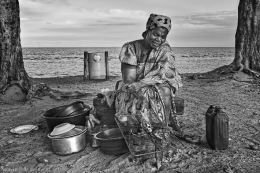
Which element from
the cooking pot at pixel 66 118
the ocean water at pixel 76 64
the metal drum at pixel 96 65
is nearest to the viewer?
the cooking pot at pixel 66 118

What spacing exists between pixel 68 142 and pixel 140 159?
43.9 inches

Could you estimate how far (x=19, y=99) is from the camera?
7.21 metres

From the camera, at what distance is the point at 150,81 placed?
13.0 ft

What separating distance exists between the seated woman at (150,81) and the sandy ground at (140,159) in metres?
0.66

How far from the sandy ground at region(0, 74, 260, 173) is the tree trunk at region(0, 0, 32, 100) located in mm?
721

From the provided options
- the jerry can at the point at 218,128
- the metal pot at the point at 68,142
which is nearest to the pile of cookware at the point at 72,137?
the metal pot at the point at 68,142

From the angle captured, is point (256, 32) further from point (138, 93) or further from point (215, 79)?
point (138, 93)

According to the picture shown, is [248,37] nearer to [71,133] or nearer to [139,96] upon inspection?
[139,96]

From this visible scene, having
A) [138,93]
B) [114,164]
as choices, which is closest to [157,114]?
[138,93]

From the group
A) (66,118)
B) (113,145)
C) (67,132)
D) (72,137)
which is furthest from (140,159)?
(66,118)

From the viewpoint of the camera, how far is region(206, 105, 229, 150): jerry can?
346 cm

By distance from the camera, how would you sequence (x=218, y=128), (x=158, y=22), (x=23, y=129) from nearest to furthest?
(x=218, y=128) < (x=158, y=22) < (x=23, y=129)

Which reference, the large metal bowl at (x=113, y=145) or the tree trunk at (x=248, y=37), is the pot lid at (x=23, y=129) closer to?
the large metal bowl at (x=113, y=145)

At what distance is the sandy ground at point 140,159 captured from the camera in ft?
10.6
